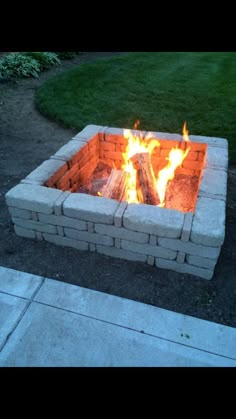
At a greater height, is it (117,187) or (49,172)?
(49,172)

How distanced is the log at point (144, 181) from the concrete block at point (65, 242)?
101 cm

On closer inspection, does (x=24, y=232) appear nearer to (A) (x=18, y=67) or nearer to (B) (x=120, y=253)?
(B) (x=120, y=253)

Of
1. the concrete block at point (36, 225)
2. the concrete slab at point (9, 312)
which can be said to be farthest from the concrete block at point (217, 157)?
the concrete slab at point (9, 312)

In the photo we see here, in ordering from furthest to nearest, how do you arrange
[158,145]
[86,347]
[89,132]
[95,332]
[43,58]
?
[43,58] → [89,132] → [158,145] → [95,332] → [86,347]

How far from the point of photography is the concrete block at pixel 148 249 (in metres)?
3.12

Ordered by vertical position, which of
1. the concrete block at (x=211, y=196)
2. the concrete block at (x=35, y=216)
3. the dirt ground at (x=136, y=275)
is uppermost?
the concrete block at (x=211, y=196)

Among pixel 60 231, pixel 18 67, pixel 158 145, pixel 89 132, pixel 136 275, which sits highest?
pixel 89 132

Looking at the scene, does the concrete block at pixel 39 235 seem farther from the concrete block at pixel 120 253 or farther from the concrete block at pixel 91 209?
the concrete block at pixel 120 253

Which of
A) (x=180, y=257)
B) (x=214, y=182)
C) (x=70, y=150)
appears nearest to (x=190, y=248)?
(x=180, y=257)

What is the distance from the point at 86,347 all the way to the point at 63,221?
1400mm

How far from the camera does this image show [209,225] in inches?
114
